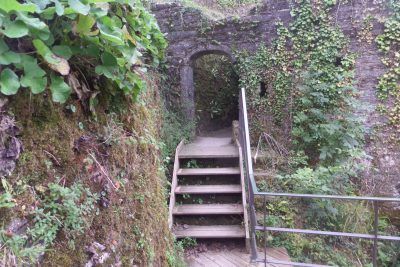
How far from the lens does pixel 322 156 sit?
5000 millimetres

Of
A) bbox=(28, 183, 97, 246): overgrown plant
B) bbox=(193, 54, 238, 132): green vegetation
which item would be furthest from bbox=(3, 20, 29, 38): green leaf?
bbox=(193, 54, 238, 132): green vegetation

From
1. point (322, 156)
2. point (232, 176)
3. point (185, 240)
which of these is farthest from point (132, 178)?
point (322, 156)

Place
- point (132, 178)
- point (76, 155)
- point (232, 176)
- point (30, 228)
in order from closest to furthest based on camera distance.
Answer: point (30, 228)
point (76, 155)
point (132, 178)
point (232, 176)

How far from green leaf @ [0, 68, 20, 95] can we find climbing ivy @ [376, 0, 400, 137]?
5.63 metres

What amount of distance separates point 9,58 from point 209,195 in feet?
12.5

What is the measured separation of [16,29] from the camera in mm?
1067

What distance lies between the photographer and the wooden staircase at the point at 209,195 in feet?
13.8

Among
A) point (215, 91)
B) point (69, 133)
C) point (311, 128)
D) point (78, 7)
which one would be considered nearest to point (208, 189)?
point (311, 128)

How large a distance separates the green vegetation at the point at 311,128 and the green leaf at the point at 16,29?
3749 mm

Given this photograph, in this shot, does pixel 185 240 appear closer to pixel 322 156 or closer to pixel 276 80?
pixel 322 156

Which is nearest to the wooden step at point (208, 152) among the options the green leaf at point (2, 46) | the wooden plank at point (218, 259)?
the wooden plank at point (218, 259)

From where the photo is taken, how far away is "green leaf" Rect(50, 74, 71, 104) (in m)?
1.27

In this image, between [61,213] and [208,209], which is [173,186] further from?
[61,213]

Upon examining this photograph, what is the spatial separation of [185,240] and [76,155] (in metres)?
2.89
